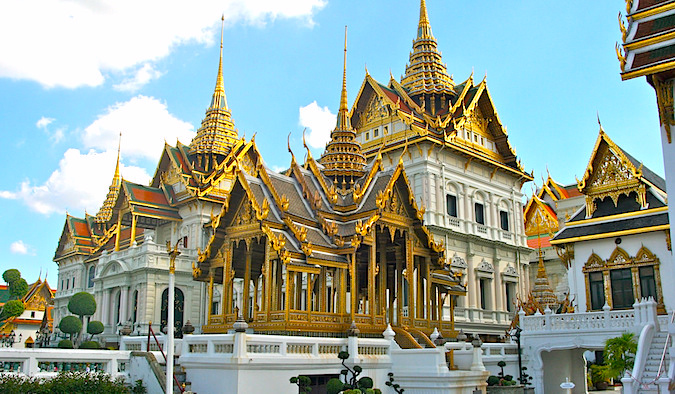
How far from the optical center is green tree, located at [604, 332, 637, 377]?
16734 mm

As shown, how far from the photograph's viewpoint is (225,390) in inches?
439

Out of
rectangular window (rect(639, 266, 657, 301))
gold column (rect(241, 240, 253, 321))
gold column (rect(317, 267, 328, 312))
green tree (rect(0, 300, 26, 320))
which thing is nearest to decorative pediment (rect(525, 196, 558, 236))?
rectangular window (rect(639, 266, 657, 301))

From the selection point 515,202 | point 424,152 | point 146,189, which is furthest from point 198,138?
point 515,202

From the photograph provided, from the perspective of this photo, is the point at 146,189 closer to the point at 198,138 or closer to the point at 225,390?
the point at 198,138

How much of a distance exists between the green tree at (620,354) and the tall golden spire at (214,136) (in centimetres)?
3253

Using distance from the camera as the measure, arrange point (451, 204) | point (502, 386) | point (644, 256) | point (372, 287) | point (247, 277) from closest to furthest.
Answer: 1. point (372, 287)
2. point (247, 277)
3. point (502, 386)
4. point (644, 256)
5. point (451, 204)

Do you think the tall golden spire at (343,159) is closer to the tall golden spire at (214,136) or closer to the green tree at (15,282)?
the tall golden spire at (214,136)

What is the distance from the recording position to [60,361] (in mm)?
11312

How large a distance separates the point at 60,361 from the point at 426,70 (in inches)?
1284

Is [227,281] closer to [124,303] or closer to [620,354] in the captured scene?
[620,354]

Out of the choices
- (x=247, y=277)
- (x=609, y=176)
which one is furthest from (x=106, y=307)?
(x=609, y=176)

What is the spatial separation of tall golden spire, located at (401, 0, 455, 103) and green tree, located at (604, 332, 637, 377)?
24.1m

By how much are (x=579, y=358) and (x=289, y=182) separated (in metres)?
12.6

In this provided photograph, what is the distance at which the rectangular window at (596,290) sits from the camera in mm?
27797
